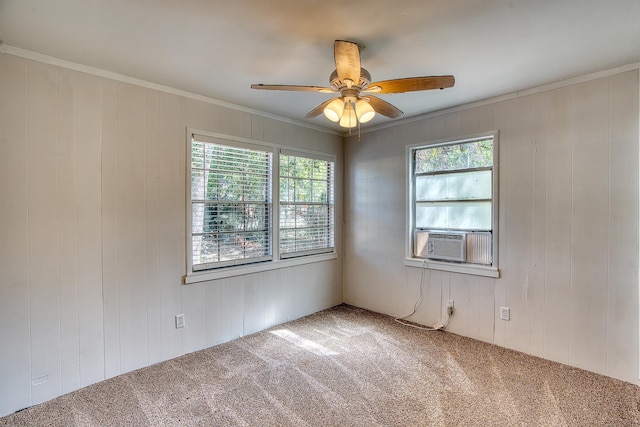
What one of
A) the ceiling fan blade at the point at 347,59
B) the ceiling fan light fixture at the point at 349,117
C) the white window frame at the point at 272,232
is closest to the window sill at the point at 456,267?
the white window frame at the point at 272,232

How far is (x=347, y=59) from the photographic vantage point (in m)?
1.80

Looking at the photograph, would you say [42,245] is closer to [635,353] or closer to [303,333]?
[303,333]

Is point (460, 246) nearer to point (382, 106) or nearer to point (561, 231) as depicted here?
point (561, 231)

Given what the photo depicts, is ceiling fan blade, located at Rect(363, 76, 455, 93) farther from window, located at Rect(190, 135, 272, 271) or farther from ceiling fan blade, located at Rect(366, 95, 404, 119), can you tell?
window, located at Rect(190, 135, 272, 271)

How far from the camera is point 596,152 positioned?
2.58m

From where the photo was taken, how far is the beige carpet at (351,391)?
6.75 ft

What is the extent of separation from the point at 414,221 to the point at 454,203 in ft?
1.72

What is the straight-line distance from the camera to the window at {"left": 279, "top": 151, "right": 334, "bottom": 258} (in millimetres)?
3863

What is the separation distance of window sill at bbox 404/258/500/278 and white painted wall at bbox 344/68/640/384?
0.23ft

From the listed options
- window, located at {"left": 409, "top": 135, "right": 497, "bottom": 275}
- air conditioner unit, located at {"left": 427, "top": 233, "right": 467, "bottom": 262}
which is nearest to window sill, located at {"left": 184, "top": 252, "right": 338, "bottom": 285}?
window, located at {"left": 409, "top": 135, "right": 497, "bottom": 275}

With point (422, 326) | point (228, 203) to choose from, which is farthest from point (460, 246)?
point (228, 203)

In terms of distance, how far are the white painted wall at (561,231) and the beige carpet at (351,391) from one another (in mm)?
239

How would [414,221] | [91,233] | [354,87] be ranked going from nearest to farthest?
[354,87]
[91,233]
[414,221]

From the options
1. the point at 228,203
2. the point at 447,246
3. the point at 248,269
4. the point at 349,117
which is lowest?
the point at 248,269
